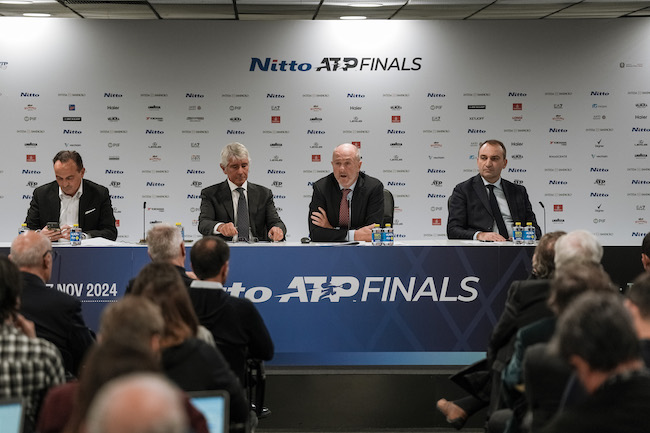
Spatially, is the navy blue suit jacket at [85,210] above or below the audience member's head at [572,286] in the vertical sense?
above

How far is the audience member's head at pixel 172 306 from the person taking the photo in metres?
2.71

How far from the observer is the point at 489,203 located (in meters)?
6.05

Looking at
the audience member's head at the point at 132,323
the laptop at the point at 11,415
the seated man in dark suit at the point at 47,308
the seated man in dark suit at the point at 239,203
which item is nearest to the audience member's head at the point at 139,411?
the audience member's head at the point at 132,323

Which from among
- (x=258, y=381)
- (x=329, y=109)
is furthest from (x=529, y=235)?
(x=329, y=109)

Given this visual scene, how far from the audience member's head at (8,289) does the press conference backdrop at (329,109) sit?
19.3ft

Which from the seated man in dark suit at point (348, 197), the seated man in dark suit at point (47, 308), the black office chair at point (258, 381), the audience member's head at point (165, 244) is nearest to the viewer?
the seated man in dark suit at point (47, 308)

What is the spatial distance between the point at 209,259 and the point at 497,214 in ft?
9.54

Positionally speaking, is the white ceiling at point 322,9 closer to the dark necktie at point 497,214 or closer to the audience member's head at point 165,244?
the dark necktie at point 497,214

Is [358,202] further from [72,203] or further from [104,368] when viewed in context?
[104,368]

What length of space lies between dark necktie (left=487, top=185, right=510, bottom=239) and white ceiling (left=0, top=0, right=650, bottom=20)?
11.0ft

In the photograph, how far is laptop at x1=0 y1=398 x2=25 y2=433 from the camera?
2.29 meters

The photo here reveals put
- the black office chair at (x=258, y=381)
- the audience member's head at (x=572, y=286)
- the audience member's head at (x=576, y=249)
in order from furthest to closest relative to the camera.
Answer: the black office chair at (x=258, y=381) → the audience member's head at (x=576, y=249) → the audience member's head at (x=572, y=286)

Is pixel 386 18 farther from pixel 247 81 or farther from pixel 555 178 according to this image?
pixel 555 178

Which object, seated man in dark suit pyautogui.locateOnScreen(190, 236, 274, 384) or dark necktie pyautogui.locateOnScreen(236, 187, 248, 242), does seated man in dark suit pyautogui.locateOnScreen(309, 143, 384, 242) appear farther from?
seated man in dark suit pyautogui.locateOnScreen(190, 236, 274, 384)
